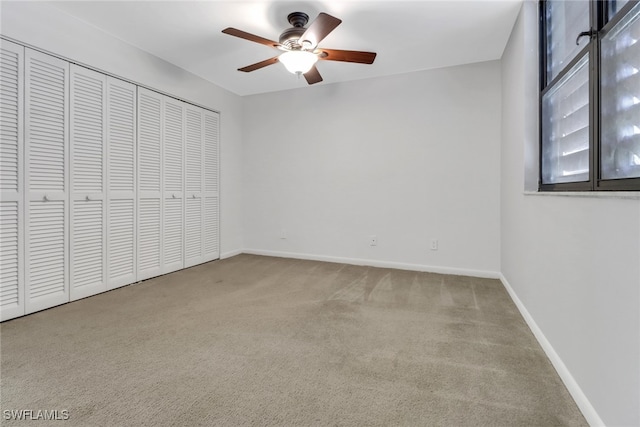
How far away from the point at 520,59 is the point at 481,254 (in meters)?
1.93

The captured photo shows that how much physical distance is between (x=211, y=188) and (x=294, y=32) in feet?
8.00

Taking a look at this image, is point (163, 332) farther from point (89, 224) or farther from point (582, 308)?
point (582, 308)

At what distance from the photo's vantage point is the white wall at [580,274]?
38.9 inches

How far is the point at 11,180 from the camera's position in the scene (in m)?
2.17

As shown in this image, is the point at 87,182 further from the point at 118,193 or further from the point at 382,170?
the point at 382,170

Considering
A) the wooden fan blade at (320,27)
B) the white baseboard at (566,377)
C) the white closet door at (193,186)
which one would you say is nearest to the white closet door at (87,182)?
the white closet door at (193,186)

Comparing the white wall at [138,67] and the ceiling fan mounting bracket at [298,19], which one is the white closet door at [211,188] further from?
the ceiling fan mounting bracket at [298,19]

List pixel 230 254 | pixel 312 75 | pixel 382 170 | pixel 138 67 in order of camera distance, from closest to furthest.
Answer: pixel 312 75 < pixel 138 67 < pixel 382 170 < pixel 230 254

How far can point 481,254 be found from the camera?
3316 mm

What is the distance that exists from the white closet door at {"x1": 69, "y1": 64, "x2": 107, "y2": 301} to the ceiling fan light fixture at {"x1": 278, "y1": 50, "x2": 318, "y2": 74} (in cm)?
174

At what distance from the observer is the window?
1.16m

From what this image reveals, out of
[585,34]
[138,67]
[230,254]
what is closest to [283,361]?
[585,34]

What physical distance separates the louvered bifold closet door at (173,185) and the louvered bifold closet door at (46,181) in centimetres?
97

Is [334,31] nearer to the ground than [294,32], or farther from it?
farther from it
